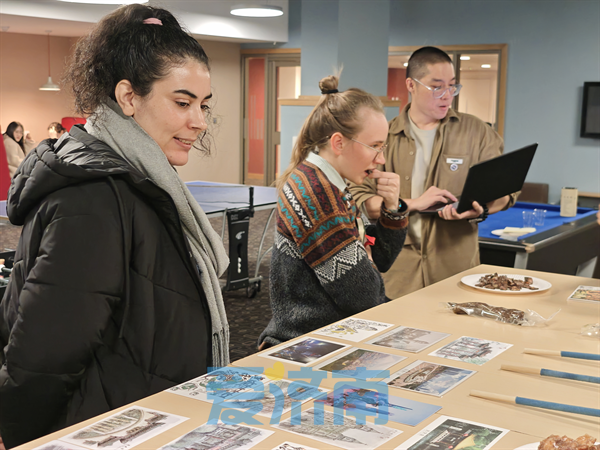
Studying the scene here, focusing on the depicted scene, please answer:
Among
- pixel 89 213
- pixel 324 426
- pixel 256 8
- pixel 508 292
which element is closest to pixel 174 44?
pixel 89 213

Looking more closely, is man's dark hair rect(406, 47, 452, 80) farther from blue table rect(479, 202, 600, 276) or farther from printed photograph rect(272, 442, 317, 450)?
printed photograph rect(272, 442, 317, 450)

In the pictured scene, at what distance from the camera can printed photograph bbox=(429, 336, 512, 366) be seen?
1.55m

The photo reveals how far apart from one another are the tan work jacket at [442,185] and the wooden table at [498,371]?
2.30 ft

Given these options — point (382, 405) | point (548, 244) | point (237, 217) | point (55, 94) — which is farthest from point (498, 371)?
point (55, 94)

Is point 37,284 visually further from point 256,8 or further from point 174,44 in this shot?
point 256,8

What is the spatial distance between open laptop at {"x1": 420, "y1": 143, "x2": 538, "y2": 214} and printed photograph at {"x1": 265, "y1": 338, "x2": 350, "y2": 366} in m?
1.35

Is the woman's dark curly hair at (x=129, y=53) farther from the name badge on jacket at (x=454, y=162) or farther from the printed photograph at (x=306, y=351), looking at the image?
the name badge on jacket at (x=454, y=162)

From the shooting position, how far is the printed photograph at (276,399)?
3.96 feet

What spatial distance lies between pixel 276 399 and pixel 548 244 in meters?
2.72

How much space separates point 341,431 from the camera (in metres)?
1.13

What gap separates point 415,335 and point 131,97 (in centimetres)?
92

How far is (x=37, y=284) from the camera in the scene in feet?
4.25

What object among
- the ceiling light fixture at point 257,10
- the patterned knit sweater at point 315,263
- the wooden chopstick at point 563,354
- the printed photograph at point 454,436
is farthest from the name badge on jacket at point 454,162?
the ceiling light fixture at point 257,10

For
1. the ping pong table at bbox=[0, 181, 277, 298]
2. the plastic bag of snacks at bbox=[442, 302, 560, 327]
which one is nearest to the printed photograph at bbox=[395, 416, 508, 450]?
the plastic bag of snacks at bbox=[442, 302, 560, 327]
